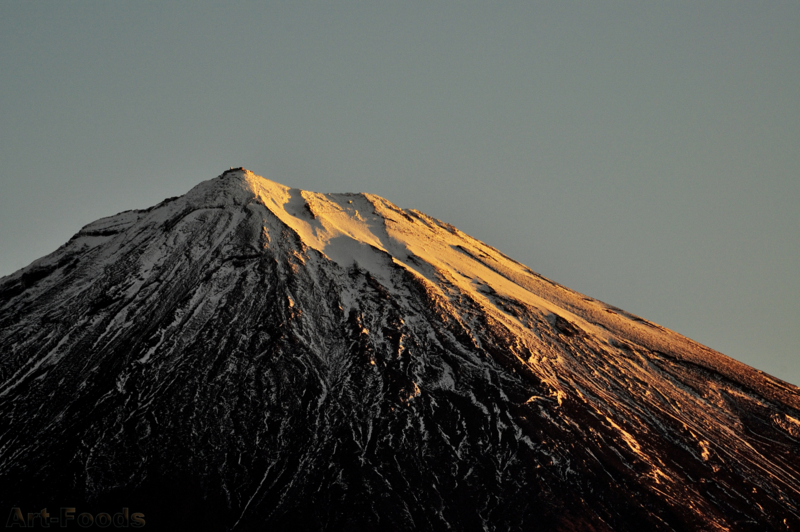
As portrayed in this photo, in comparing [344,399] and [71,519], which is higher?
[344,399]

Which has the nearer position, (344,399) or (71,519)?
(71,519)

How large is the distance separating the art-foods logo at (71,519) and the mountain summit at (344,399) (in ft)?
3.12

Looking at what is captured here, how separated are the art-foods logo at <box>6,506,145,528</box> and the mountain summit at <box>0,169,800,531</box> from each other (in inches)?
37.5

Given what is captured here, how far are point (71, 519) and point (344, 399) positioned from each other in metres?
25.4

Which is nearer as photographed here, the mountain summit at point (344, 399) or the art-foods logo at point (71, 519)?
the art-foods logo at point (71, 519)

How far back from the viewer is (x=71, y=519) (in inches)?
1917

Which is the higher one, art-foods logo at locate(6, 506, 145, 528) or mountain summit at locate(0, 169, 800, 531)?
mountain summit at locate(0, 169, 800, 531)

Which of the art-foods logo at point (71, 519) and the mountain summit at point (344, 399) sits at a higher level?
the mountain summit at point (344, 399)

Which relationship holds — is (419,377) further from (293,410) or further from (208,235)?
(208,235)

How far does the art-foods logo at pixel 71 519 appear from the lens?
48.1 meters

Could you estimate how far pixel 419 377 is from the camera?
220 feet

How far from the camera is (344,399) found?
62.5 metres

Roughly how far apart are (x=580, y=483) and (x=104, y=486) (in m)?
41.0

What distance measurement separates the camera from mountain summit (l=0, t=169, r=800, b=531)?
51.9m
